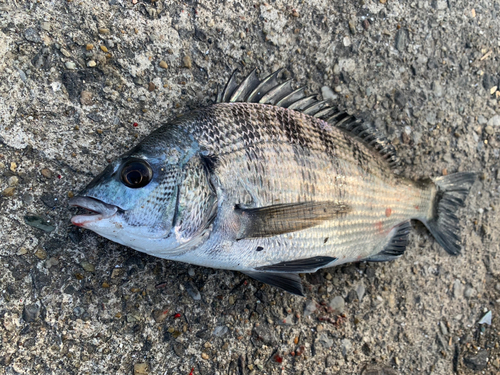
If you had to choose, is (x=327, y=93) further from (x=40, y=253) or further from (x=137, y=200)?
(x=40, y=253)

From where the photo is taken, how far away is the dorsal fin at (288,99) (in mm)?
1814

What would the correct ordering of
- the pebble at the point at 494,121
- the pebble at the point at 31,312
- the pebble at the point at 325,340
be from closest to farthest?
the pebble at the point at 31,312, the pebble at the point at 325,340, the pebble at the point at 494,121

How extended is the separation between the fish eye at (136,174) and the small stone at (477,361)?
2421 millimetres

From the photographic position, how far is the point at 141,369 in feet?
5.89

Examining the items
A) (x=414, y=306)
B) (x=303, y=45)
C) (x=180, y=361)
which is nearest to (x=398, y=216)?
(x=414, y=306)

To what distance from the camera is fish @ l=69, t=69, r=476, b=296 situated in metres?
1.44

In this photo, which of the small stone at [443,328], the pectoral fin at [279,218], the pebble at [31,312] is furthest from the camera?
the small stone at [443,328]

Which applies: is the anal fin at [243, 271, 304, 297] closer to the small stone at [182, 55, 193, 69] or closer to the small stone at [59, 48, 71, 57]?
the small stone at [182, 55, 193, 69]

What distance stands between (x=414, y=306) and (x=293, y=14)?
2.06 metres

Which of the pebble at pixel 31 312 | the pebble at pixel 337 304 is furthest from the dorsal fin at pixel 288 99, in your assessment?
the pebble at pixel 31 312

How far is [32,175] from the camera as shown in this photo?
1.75 metres

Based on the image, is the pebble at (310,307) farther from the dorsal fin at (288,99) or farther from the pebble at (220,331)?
the dorsal fin at (288,99)

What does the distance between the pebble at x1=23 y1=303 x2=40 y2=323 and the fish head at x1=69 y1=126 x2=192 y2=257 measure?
64cm

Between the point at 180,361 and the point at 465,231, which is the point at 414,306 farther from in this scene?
the point at 180,361
